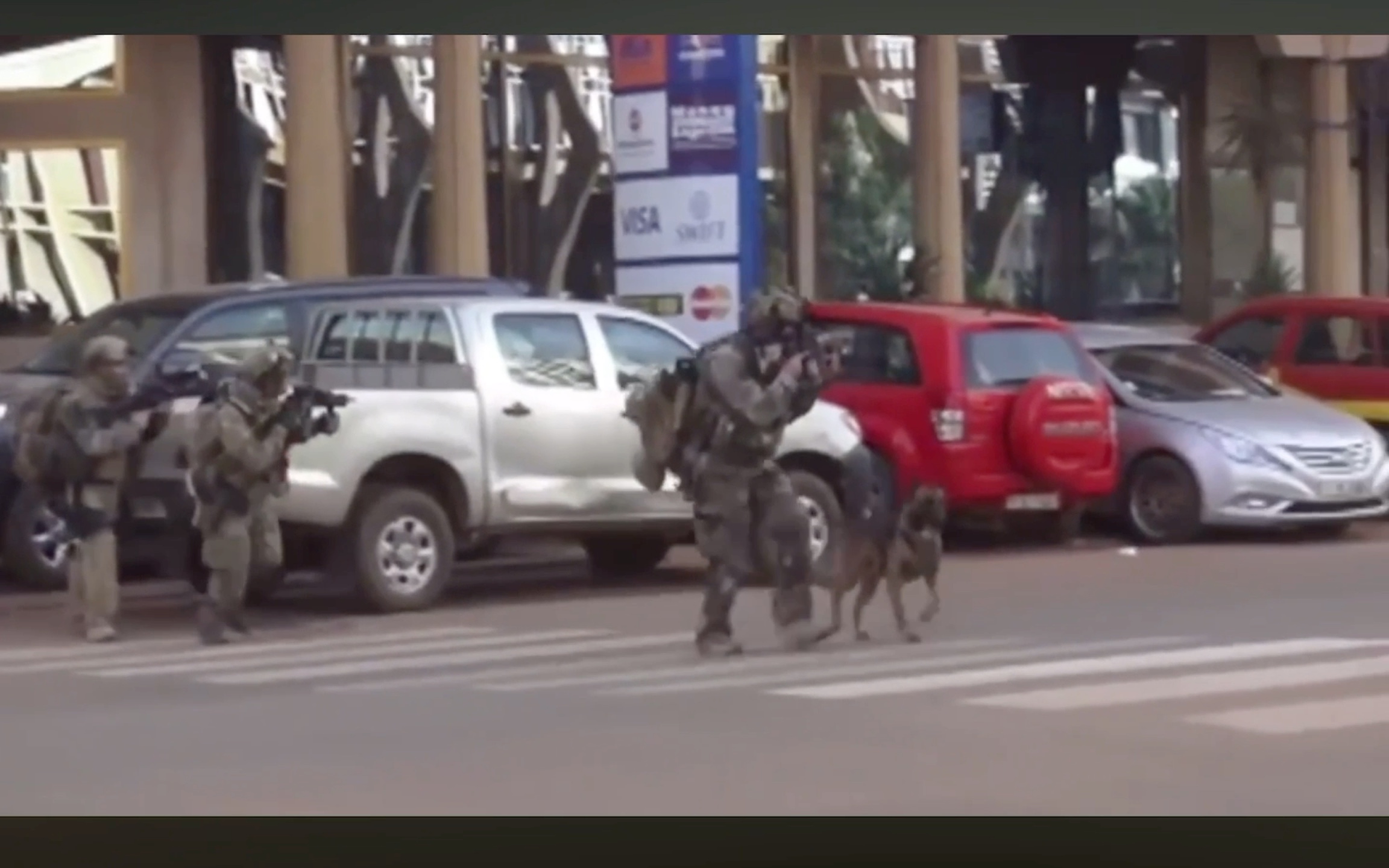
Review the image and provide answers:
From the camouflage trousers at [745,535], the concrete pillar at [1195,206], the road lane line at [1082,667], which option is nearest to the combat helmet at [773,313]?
the camouflage trousers at [745,535]

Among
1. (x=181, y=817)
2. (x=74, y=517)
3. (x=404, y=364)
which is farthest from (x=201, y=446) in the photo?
(x=181, y=817)

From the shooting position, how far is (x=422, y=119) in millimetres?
26094

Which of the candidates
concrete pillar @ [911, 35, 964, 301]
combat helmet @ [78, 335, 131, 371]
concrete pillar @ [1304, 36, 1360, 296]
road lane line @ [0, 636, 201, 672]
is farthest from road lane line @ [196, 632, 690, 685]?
concrete pillar @ [1304, 36, 1360, 296]

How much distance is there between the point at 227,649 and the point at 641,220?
26.9 feet

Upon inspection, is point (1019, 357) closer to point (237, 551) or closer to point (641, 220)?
point (641, 220)

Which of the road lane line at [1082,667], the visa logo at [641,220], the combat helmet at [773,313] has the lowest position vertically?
the road lane line at [1082,667]

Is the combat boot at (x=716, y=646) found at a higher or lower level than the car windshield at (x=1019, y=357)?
lower

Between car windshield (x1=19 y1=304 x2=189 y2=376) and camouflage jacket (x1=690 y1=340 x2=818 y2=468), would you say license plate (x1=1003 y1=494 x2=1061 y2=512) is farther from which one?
car windshield (x1=19 y1=304 x2=189 y2=376)

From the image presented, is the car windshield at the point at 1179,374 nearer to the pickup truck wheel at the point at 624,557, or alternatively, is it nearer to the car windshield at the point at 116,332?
the pickup truck wheel at the point at 624,557

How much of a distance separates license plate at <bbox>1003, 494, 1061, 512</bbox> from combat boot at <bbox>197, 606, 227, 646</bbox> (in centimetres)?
618

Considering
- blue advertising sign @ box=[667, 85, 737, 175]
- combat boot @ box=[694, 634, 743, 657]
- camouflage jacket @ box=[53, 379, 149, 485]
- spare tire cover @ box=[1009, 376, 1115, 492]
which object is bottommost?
combat boot @ box=[694, 634, 743, 657]

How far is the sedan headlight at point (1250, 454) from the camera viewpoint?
62.3 feet

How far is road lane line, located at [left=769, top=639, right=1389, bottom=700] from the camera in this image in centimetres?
1161

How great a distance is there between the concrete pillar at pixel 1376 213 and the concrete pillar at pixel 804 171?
10252 mm
